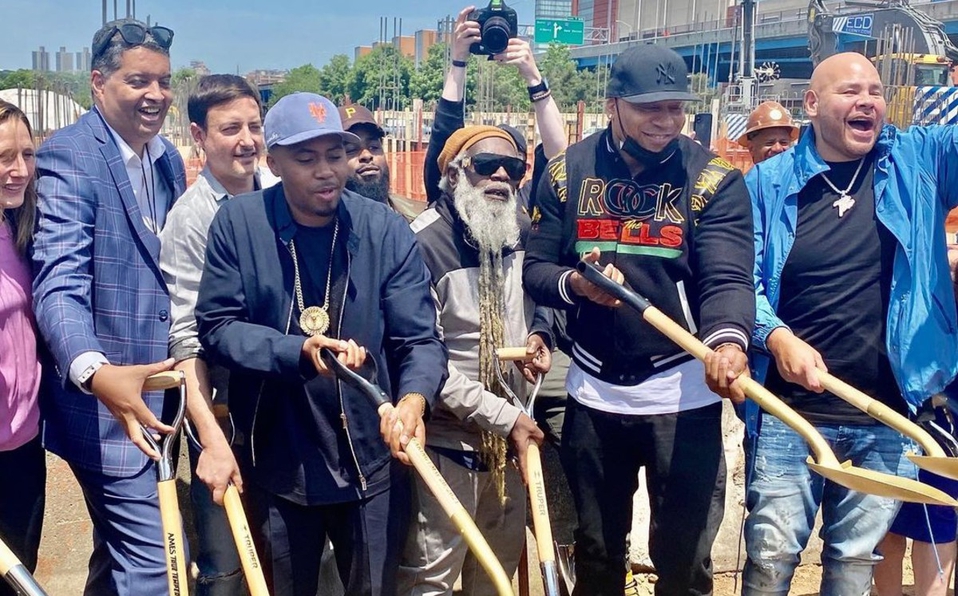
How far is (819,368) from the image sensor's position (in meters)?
2.93

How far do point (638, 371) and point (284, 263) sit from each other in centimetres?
124

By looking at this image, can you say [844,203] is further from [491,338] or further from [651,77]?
[491,338]

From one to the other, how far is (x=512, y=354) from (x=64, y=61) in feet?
61.1

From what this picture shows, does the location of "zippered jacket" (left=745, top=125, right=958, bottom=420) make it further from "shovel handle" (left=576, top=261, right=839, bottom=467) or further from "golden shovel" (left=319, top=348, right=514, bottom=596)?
"golden shovel" (left=319, top=348, right=514, bottom=596)

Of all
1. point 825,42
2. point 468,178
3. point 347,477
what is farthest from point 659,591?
point 825,42

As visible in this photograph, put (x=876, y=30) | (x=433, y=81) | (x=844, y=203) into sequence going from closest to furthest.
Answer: (x=844, y=203) → (x=876, y=30) → (x=433, y=81)

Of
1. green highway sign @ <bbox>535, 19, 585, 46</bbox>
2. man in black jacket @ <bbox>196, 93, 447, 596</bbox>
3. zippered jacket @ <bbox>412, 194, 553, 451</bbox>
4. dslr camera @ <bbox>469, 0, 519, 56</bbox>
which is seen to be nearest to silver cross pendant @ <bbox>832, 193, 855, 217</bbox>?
zippered jacket @ <bbox>412, 194, 553, 451</bbox>

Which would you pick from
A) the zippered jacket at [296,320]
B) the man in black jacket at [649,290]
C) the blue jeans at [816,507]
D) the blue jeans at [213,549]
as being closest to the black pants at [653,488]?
the man in black jacket at [649,290]

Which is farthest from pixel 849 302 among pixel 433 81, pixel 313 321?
pixel 433 81

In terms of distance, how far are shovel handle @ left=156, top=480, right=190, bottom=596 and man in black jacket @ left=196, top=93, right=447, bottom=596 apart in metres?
0.34

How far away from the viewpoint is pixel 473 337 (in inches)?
133

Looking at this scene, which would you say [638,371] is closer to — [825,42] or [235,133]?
[235,133]

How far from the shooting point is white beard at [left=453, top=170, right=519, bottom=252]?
3.40 metres

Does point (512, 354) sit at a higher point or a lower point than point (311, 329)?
lower
